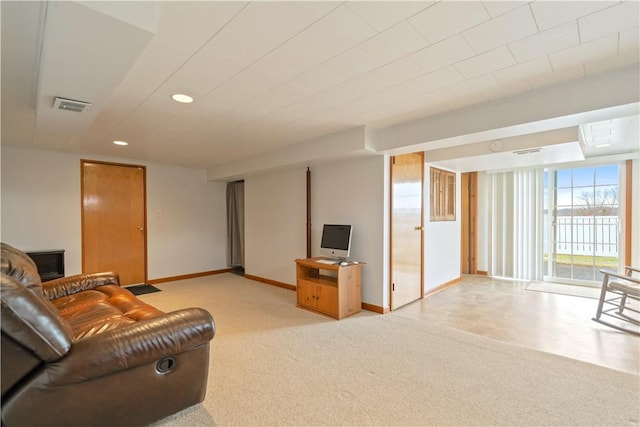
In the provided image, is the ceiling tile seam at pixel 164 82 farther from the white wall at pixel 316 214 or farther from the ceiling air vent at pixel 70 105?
the white wall at pixel 316 214

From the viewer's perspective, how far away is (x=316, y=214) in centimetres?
452

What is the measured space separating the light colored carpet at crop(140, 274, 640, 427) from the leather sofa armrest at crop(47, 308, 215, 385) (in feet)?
1.61

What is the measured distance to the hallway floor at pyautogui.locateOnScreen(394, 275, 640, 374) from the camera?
102 inches

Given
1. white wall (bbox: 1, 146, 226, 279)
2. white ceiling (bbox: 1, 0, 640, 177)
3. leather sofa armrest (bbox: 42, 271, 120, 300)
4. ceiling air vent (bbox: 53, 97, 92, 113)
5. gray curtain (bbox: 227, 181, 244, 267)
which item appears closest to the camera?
white ceiling (bbox: 1, 0, 640, 177)

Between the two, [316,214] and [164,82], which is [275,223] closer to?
[316,214]

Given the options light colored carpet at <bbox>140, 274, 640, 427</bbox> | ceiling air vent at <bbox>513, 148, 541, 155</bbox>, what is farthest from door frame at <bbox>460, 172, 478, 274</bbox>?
light colored carpet at <bbox>140, 274, 640, 427</bbox>

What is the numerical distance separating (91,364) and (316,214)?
3.34 metres

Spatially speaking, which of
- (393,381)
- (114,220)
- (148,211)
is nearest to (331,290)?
(393,381)

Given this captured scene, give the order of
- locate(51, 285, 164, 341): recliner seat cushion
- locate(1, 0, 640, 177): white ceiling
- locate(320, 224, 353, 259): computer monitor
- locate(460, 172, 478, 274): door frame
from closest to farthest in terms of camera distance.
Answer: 1. locate(1, 0, 640, 177): white ceiling
2. locate(51, 285, 164, 341): recliner seat cushion
3. locate(320, 224, 353, 259): computer monitor
4. locate(460, 172, 478, 274): door frame

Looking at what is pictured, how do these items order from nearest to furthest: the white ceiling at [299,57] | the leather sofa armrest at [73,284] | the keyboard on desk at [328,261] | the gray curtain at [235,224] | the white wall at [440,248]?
1. the white ceiling at [299,57]
2. the leather sofa armrest at [73,284]
3. the keyboard on desk at [328,261]
4. the white wall at [440,248]
5. the gray curtain at [235,224]

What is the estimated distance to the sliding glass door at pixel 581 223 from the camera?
4.84 metres

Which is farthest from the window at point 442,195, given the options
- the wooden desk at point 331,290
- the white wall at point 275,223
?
the white wall at point 275,223

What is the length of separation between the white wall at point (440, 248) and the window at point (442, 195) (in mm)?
117

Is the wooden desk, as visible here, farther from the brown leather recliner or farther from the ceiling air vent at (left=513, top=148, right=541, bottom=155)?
the ceiling air vent at (left=513, top=148, right=541, bottom=155)
